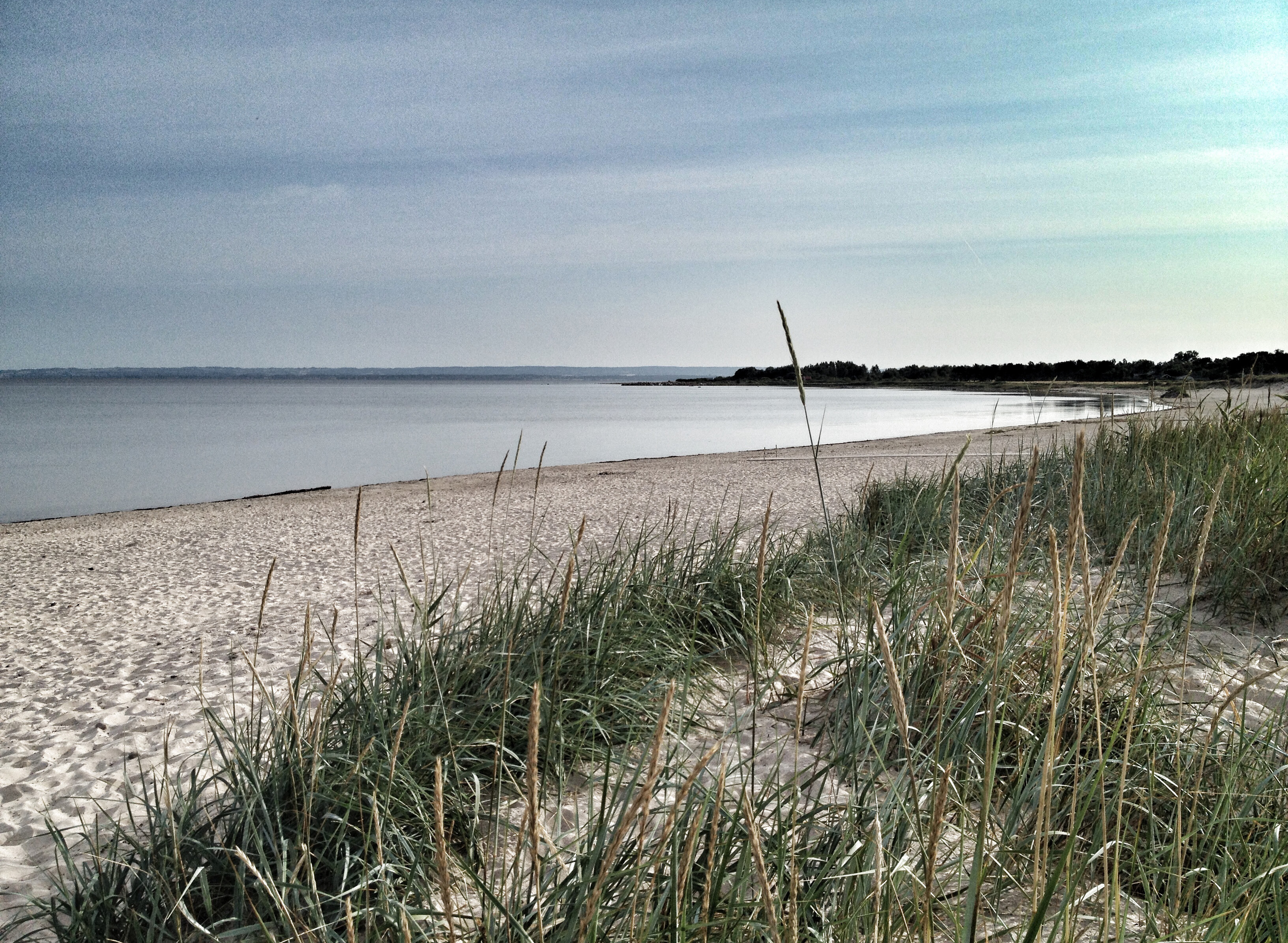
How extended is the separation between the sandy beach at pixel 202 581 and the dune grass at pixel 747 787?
41 cm

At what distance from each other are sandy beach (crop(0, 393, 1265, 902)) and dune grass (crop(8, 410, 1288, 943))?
41 cm

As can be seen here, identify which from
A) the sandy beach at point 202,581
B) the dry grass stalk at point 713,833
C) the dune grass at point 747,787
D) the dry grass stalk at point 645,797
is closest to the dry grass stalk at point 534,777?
the dune grass at point 747,787

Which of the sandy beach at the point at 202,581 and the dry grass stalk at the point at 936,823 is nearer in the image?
the dry grass stalk at the point at 936,823

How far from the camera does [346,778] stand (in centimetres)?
232

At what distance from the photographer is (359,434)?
42.8 m

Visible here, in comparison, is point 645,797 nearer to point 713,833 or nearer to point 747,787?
point 713,833

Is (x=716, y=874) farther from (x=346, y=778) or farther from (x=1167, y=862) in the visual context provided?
(x=1167, y=862)

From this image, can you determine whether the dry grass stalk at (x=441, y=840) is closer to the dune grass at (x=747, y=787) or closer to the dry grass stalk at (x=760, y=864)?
the dune grass at (x=747, y=787)

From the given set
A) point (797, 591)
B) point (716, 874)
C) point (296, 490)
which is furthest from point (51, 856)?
point (296, 490)

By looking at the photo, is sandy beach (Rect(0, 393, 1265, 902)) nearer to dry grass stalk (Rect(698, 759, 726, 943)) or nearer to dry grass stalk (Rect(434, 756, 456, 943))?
dry grass stalk (Rect(434, 756, 456, 943))

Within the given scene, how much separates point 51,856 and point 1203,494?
6.45 metres

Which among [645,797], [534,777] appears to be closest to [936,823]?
[645,797]

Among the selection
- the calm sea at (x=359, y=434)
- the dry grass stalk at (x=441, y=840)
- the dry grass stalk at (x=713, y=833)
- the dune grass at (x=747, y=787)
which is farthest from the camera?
the calm sea at (x=359, y=434)

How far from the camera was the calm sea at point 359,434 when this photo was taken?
24.5 meters
